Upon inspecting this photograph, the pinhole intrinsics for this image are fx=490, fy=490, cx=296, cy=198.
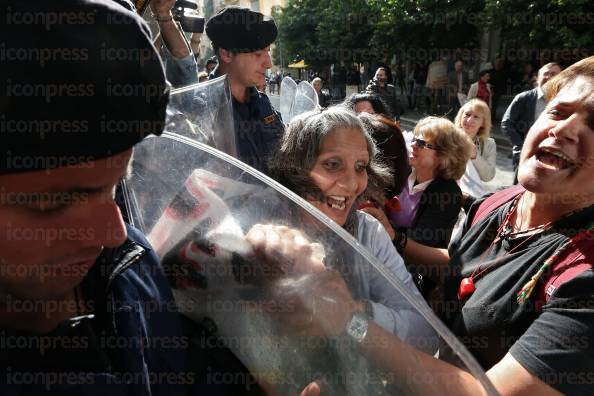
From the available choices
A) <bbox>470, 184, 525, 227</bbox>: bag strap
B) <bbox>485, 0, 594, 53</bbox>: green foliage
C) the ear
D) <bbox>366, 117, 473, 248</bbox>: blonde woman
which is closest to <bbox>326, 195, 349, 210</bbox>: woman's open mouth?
<bbox>470, 184, 525, 227</bbox>: bag strap

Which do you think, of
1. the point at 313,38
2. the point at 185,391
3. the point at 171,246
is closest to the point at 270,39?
the point at 171,246

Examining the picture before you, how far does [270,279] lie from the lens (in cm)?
81

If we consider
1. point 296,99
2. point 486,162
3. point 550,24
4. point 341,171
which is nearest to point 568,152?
point 341,171

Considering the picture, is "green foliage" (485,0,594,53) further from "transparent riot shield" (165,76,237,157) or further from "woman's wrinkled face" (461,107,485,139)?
"transparent riot shield" (165,76,237,157)

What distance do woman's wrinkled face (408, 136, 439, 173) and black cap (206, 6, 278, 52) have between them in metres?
1.19

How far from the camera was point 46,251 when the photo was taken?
2.31ft

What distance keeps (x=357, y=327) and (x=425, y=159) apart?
Result: 7.70ft

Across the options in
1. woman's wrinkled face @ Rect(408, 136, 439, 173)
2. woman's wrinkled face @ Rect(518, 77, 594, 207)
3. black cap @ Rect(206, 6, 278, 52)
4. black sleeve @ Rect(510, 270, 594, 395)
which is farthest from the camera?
black cap @ Rect(206, 6, 278, 52)

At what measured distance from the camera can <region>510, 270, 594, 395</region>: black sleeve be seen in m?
1.21

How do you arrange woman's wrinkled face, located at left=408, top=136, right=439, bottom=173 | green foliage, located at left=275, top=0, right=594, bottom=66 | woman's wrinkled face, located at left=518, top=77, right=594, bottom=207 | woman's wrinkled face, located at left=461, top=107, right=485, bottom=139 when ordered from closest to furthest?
woman's wrinkled face, located at left=518, top=77, right=594, bottom=207, woman's wrinkled face, located at left=408, top=136, right=439, bottom=173, woman's wrinkled face, located at left=461, top=107, right=485, bottom=139, green foliage, located at left=275, top=0, right=594, bottom=66

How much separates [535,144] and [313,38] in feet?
106

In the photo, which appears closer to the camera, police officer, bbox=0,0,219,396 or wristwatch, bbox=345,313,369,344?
police officer, bbox=0,0,219,396

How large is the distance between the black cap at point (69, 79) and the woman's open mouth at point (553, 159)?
136 centimetres

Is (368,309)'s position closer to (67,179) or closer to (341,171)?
(67,179)
